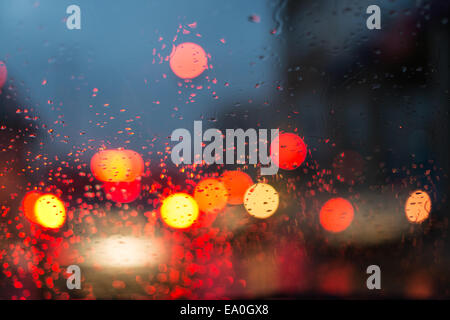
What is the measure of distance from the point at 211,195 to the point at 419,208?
1.05 m

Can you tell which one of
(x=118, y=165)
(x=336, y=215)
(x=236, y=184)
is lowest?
(x=336, y=215)

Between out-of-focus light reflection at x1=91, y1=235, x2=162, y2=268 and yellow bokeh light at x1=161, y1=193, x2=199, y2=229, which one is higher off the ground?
yellow bokeh light at x1=161, y1=193, x2=199, y2=229

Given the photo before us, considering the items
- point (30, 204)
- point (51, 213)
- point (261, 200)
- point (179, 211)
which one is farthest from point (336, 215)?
point (30, 204)

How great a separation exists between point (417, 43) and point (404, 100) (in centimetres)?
29

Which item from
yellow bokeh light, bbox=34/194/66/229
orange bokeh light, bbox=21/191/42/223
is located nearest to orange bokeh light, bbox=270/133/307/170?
yellow bokeh light, bbox=34/194/66/229

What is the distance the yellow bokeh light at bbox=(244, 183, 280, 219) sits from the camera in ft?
5.45

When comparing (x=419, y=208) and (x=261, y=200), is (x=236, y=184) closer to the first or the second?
(x=261, y=200)

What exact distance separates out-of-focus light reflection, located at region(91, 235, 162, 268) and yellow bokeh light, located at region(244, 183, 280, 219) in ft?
1.66

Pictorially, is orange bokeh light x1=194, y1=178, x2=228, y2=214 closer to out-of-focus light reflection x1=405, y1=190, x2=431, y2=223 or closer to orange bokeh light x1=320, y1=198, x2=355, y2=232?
orange bokeh light x1=320, y1=198, x2=355, y2=232

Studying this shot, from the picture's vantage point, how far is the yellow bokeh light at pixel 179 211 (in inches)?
64.7

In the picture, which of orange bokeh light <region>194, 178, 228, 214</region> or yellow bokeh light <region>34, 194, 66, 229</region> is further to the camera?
orange bokeh light <region>194, 178, 228, 214</region>

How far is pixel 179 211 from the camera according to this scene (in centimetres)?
166

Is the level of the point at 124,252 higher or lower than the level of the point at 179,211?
lower
